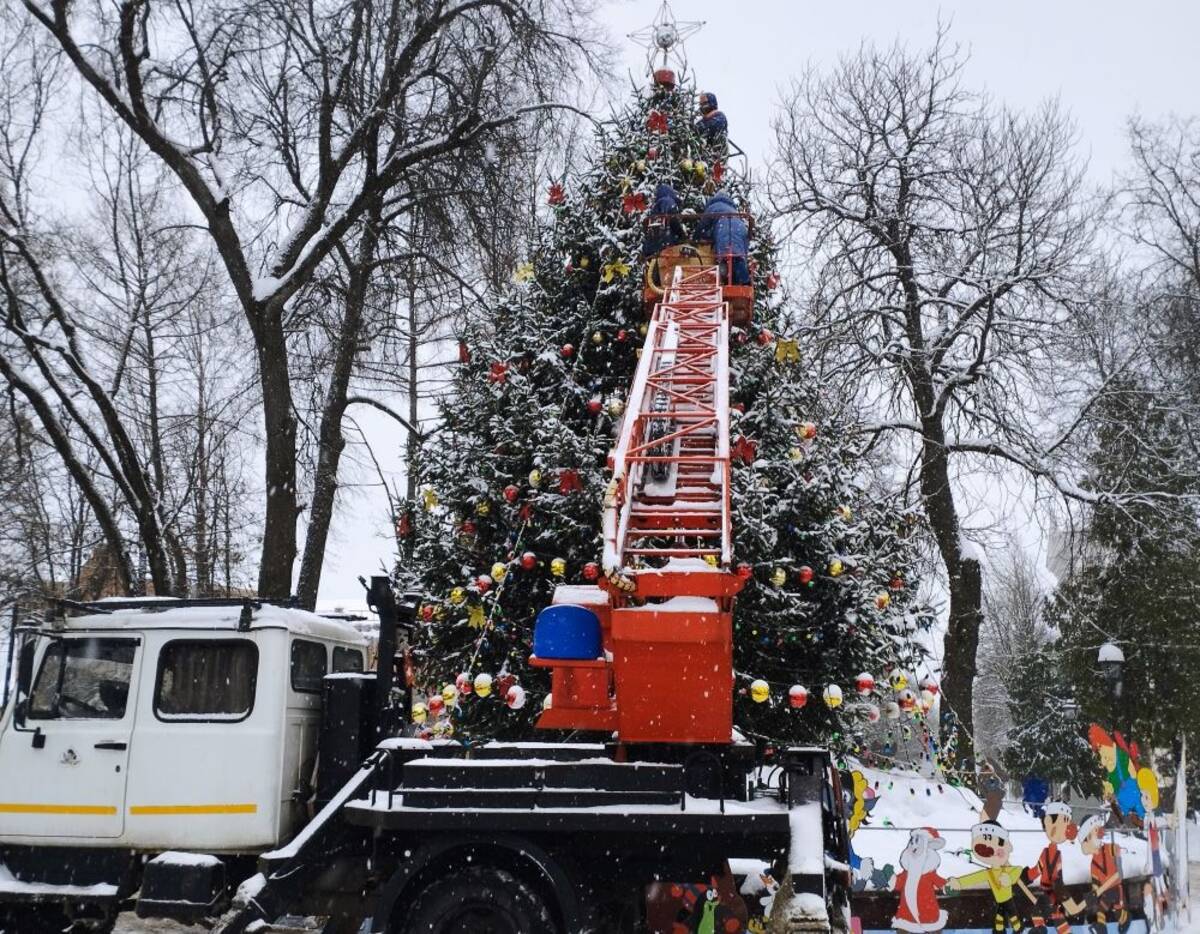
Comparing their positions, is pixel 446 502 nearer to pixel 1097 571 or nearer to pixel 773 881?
pixel 773 881

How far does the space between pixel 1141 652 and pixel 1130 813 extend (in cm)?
1719

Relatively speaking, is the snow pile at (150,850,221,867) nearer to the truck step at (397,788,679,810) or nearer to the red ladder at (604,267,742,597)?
the truck step at (397,788,679,810)

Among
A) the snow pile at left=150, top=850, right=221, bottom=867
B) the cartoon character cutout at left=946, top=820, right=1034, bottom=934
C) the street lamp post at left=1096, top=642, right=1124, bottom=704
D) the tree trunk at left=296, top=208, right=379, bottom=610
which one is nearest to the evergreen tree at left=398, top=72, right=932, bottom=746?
the cartoon character cutout at left=946, top=820, right=1034, bottom=934

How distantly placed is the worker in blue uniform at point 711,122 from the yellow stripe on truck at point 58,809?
914 cm

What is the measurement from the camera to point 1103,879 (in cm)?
862

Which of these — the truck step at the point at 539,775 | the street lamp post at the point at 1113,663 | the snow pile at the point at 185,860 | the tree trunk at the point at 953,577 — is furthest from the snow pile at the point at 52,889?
the tree trunk at the point at 953,577

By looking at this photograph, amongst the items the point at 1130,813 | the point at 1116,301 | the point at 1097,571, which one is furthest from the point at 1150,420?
the point at 1130,813

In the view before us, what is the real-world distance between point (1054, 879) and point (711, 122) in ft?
27.9

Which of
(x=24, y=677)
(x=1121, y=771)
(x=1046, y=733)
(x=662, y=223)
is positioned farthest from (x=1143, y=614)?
(x=24, y=677)

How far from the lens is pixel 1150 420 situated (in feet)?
67.1

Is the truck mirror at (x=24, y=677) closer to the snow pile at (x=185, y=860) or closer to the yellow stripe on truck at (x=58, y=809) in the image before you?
the yellow stripe on truck at (x=58, y=809)

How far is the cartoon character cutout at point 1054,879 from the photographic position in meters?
7.95

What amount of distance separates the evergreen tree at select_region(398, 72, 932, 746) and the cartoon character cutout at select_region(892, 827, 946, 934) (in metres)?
1.91

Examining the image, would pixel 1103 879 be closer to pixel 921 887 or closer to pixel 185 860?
pixel 921 887
